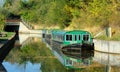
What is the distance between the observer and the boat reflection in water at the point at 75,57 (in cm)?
3365

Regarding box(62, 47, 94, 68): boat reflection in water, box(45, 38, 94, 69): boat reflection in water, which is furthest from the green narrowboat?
box(62, 47, 94, 68): boat reflection in water

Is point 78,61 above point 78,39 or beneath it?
beneath

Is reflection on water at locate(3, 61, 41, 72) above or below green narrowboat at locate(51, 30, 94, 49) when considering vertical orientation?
below

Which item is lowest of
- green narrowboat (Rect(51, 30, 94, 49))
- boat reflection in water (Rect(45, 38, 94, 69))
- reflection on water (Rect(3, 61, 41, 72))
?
boat reflection in water (Rect(45, 38, 94, 69))

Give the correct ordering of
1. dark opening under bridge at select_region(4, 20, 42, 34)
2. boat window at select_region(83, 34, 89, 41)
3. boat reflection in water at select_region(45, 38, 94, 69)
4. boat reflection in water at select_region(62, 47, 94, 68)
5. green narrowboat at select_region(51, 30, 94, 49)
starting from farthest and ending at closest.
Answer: dark opening under bridge at select_region(4, 20, 42, 34), boat window at select_region(83, 34, 89, 41), green narrowboat at select_region(51, 30, 94, 49), boat reflection in water at select_region(45, 38, 94, 69), boat reflection in water at select_region(62, 47, 94, 68)

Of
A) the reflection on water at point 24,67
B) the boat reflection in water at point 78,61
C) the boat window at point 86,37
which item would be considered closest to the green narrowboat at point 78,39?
the boat window at point 86,37

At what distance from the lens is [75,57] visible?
4022cm

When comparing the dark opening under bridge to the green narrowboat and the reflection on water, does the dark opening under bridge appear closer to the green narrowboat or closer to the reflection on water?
the green narrowboat

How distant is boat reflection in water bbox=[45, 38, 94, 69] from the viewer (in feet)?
110

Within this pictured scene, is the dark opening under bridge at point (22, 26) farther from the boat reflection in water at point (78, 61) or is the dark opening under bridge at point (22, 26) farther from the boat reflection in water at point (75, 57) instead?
the boat reflection in water at point (78, 61)

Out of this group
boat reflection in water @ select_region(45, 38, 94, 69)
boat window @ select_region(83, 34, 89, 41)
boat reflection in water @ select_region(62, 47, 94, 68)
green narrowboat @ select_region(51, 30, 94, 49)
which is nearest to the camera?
boat reflection in water @ select_region(62, 47, 94, 68)

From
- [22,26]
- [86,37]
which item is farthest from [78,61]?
[22,26]

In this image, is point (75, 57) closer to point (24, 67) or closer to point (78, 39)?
point (78, 39)

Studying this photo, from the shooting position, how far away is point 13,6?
138375 millimetres
